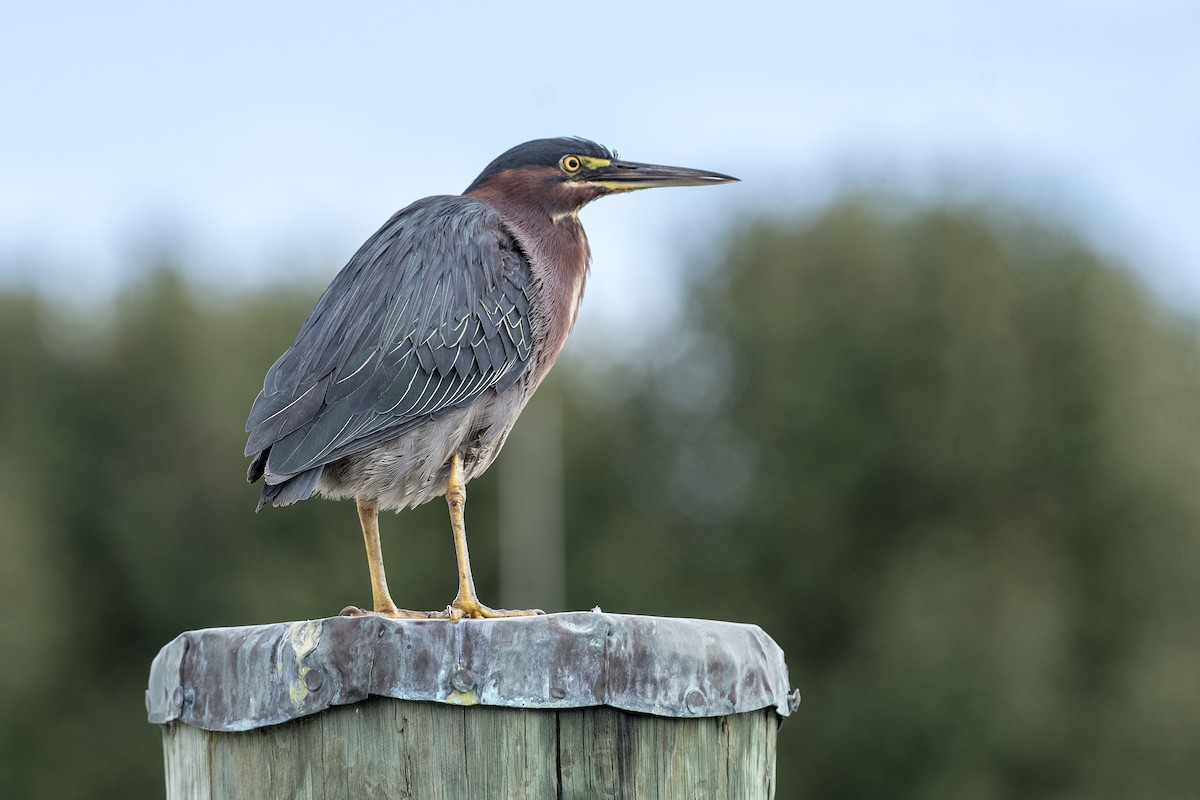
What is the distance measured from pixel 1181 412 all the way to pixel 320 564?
18.5 m

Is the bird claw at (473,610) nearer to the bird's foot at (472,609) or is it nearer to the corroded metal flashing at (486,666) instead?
the bird's foot at (472,609)

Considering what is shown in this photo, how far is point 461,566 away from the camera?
239 inches

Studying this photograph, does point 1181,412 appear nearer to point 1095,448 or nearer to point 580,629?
point 1095,448

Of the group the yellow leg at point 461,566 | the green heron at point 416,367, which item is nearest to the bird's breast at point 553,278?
the green heron at point 416,367

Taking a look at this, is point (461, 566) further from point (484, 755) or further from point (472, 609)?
point (484, 755)

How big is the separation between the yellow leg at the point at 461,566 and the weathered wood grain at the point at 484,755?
1242 millimetres

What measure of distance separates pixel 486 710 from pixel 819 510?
90.8 feet

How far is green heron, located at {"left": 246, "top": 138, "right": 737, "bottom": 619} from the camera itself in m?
5.98

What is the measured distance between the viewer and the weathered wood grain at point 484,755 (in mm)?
3889

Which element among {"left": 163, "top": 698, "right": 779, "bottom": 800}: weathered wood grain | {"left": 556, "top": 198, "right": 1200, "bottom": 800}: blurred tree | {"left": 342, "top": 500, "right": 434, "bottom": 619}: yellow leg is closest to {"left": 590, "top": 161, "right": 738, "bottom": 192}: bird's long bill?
{"left": 342, "top": 500, "right": 434, "bottom": 619}: yellow leg

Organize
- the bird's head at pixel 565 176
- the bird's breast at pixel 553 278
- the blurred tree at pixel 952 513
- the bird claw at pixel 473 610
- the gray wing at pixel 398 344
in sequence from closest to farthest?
the bird claw at pixel 473 610 < the gray wing at pixel 398 344 < the bird's breast at pixel 553 278 < the bird's head at pixel 565 176 < the blurred tree at pixel 952 513

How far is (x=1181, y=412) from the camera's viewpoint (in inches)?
1243

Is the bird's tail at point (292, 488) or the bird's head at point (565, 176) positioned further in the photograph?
the bird's head at point (565, 176)

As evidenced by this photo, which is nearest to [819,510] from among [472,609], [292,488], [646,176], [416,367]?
[646,176]
